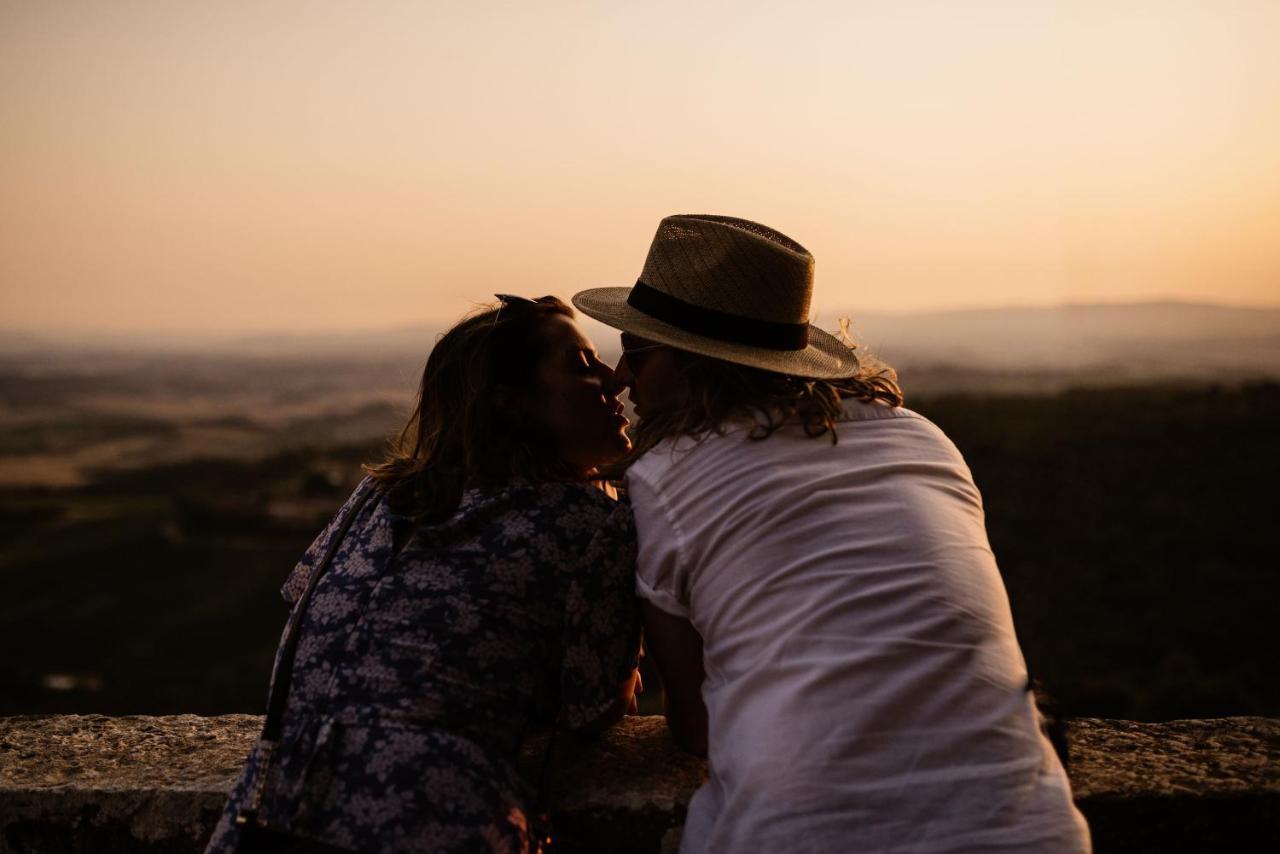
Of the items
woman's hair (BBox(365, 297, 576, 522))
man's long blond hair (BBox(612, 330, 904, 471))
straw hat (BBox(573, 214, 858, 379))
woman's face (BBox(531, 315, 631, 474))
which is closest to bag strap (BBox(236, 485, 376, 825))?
woman's hair (BBox(365, 297, 576, 522))

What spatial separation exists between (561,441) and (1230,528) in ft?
89.7

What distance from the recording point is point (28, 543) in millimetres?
47156

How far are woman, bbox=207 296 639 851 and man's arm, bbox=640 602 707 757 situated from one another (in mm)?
74

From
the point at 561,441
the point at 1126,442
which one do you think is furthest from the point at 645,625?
the point at 1126,442

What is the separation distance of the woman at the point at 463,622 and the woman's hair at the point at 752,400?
190 mm

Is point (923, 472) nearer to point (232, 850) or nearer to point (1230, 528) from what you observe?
point (232, 850)

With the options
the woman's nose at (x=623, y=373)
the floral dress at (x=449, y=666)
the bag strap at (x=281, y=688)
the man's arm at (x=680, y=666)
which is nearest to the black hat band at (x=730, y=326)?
the woman's nose at (x=623, y=373)

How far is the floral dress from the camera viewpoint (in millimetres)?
1622

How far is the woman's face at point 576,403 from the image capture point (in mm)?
2080

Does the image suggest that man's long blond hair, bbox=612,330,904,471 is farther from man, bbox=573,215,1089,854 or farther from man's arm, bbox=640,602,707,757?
man's arm, bbox=640,602,707,757

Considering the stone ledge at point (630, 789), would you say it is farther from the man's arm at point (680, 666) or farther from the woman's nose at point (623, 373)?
the woman's nose at point (623, 373)

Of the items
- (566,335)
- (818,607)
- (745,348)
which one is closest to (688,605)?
(818,607)

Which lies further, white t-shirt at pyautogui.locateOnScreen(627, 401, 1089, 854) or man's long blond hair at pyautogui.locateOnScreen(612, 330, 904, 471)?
man's long blond hair at pyautogui.locateOnScreen(612, 330, 904, 471)

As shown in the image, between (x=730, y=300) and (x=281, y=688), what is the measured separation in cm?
109
